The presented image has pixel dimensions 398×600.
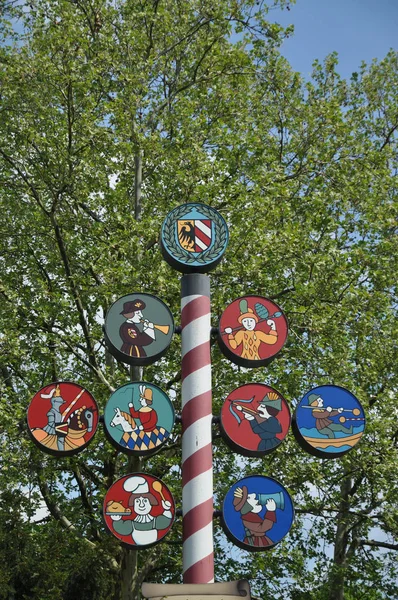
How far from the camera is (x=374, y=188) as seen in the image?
1627 cm

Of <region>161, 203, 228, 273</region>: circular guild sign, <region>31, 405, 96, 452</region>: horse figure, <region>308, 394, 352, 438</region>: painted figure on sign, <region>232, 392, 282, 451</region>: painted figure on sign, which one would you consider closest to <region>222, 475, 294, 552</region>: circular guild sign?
<region>232, 392, 282, 451</region>: painted figure on sign

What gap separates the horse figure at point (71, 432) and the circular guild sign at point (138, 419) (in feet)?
0.60

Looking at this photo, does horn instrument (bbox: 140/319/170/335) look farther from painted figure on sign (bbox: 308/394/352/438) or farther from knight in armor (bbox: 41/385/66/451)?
painted figure on sign (bbox: 308/394/352/438)

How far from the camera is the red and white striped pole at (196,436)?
5.96 metres

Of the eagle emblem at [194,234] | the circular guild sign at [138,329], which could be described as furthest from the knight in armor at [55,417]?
the eagle emblem at [194,234]

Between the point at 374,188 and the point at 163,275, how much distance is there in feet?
20.5

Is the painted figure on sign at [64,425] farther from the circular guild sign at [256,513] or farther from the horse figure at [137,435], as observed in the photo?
the circular guild sign at [256,513]

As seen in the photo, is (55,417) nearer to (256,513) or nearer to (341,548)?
(256,513)

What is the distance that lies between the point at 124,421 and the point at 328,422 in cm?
186

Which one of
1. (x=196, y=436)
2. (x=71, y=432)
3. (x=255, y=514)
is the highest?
(x=71, y=432)

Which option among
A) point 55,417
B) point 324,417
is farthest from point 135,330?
point 324,417

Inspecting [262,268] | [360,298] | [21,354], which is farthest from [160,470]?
[360,298]

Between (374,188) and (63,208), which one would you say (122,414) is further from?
(374,188)

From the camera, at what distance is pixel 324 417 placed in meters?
6.63
